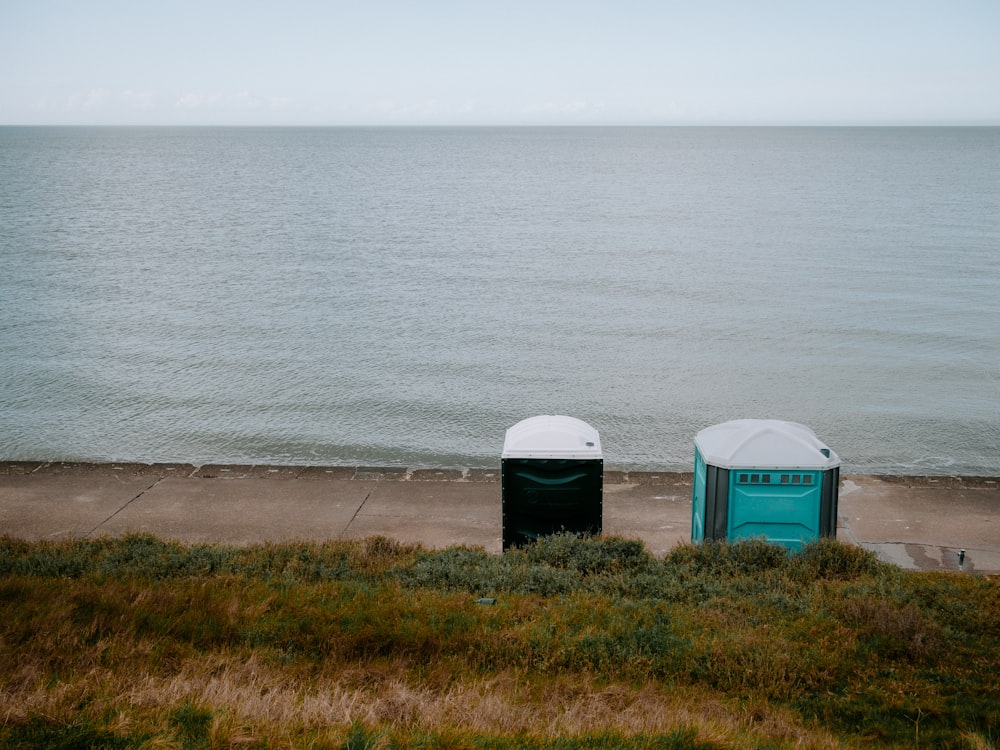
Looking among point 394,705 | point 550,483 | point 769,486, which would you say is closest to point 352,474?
point 550,483

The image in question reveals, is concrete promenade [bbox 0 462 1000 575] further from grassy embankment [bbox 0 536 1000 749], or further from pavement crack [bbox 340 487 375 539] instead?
grassy embankment [bbox 0 536 1000 749]

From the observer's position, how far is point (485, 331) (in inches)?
1006

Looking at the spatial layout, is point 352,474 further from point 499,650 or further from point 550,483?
point 499,650

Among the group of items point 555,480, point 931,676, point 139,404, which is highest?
point 555,480

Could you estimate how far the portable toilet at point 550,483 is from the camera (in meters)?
7.30

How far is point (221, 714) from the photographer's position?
4.46m

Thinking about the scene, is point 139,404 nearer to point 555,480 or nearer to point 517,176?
point 555,480

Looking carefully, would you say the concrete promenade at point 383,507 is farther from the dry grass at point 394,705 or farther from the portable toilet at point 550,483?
the dry grass at point 394,705

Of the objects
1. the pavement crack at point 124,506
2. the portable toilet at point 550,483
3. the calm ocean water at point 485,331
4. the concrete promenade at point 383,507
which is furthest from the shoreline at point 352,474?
the calm ocean water at point 485,331

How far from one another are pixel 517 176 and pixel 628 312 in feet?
246

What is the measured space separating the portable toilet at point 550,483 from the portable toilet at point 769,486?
913mm

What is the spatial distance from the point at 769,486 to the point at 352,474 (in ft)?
17.6

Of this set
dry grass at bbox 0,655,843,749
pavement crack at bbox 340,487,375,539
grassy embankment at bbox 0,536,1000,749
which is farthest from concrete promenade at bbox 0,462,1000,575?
dry grass at bbox 0,655,843,749

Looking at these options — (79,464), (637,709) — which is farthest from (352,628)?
(79,464)
